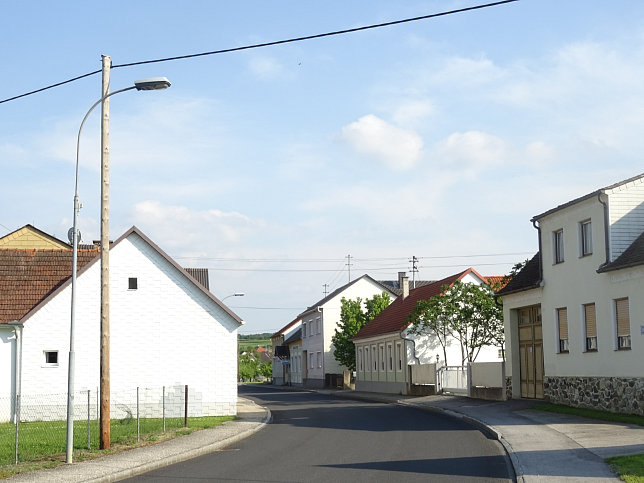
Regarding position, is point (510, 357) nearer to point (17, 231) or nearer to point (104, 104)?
point (104, 104)

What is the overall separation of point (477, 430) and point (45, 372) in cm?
1514

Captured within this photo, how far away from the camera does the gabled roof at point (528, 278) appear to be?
1221 inches

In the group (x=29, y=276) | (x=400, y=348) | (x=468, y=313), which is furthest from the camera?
(x=400, y=348)

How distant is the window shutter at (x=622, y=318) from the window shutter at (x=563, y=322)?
140 inches

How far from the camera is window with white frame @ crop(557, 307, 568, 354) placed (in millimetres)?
28391

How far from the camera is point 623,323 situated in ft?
79.7

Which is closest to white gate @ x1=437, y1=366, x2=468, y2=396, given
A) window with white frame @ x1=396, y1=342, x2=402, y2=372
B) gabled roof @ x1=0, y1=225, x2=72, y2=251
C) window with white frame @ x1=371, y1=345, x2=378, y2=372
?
window with white frame @ x1=396, y1=342, x2=402, y2=372

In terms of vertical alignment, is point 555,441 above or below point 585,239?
below

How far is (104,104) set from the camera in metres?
19.8

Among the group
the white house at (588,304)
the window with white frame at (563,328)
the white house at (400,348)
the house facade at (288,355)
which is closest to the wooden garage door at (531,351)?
the white house at (588,304)

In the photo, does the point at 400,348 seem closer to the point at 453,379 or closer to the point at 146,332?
→ the point at 453,379

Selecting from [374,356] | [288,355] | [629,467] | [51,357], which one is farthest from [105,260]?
[288,355]

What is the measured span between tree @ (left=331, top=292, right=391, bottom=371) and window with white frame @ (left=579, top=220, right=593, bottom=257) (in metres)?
38.9

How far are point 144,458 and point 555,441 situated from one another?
334 inches
